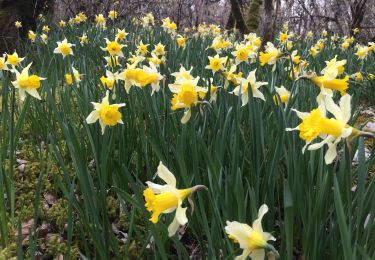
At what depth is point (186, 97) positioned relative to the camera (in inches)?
66.5

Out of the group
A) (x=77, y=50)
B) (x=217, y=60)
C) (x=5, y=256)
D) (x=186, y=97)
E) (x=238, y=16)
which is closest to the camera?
(x=5, y=256)

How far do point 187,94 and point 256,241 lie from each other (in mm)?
886

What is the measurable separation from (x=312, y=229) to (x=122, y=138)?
3.51ft

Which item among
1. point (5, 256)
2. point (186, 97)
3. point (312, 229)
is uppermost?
point (186, 97)

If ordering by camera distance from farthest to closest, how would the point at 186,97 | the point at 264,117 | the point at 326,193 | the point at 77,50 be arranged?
the point at 77,50 → the point at 264,117 → the point at 186,97 → the point at 326,193

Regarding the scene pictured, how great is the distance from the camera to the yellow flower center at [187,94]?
1685 mm

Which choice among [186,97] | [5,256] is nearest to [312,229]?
[186,97]

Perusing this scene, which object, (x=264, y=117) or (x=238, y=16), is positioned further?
(x=238, y=16)

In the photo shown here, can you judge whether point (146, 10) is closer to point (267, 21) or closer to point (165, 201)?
point (267, 21)

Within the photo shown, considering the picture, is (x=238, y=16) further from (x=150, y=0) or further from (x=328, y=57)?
(x=328, y=57)

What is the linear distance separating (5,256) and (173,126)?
95 centimetres

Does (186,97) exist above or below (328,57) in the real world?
above

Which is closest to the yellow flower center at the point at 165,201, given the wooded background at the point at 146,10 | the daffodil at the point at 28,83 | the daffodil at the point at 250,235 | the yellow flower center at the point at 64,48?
the daffodil at the point at 250,235

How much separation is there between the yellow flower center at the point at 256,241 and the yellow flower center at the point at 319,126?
1.06ft
